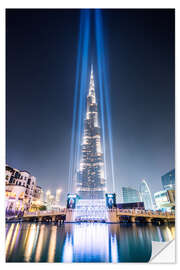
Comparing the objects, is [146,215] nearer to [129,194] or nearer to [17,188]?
[17,188]

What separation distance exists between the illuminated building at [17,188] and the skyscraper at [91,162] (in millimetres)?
17061

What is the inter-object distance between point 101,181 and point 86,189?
191 inches

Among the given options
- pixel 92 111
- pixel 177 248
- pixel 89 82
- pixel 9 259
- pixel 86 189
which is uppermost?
pixel 89 82

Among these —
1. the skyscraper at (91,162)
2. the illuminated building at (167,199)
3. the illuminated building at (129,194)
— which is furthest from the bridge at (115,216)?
the illuminated building at (129,194)

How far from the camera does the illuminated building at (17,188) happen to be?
1800 cm

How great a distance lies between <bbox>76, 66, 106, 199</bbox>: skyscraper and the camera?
38625mm

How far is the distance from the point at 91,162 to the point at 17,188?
2466 cm

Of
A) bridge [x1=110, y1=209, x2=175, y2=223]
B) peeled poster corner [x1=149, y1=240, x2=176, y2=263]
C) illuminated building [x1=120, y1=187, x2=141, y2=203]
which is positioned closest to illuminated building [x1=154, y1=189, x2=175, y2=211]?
bridge [x1=110, y1=209, x2=175, y2=223]

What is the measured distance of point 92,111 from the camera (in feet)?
168

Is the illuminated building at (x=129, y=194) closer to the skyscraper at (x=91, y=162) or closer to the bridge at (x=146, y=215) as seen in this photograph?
the skyscraper at (x=91, y=162)

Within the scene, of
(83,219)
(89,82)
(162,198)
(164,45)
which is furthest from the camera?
(89,82)
